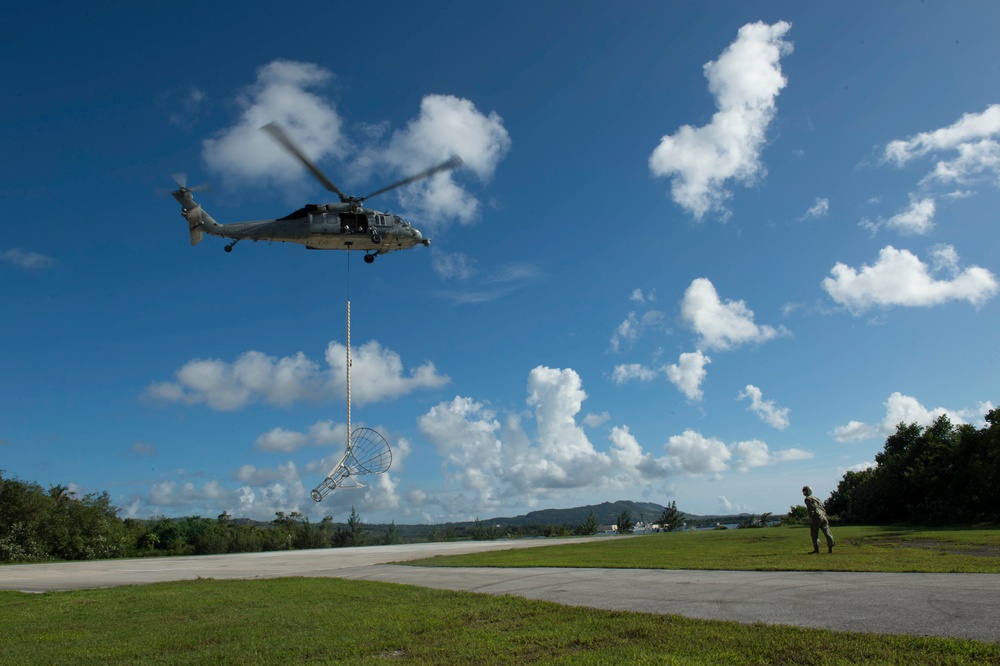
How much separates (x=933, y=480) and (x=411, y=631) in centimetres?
4539

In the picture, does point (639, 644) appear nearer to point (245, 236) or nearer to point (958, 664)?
point (958, 664)

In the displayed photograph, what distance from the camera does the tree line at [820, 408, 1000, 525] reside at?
133 ft

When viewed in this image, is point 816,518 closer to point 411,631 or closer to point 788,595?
point 788,595

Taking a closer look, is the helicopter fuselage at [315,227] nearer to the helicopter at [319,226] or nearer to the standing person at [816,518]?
the helicopter at [319,226]

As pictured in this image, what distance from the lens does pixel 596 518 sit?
217 feet

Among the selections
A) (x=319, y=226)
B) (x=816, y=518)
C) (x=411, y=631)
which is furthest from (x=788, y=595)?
(x=319, y=226)

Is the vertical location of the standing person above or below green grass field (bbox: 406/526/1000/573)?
above

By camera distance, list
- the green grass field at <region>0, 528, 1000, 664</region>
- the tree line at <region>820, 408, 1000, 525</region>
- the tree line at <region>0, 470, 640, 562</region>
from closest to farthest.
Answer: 1. the green grass field at <region>0, 528, 1000, 664</region>
2. the tree line at <region>820, 408, 1000, 525</region>
3. the tree line at <region>0, 470, 640, 562</region>

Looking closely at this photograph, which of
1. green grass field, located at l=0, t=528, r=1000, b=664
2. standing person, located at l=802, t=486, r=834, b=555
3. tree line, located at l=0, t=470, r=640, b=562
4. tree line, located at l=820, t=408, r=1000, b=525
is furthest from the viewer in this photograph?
tree line, located at l=0, t=470, r=640, b=562

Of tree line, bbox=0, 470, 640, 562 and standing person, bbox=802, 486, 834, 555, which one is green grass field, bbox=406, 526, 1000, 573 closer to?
standing person, bbox=802, 486, 834, 555

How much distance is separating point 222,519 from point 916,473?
83.6 m

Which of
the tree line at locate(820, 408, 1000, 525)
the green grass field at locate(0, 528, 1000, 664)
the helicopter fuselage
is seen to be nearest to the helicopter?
the helicopter fuselage

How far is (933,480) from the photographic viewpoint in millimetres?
44656

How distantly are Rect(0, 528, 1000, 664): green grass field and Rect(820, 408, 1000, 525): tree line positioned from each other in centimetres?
2517
